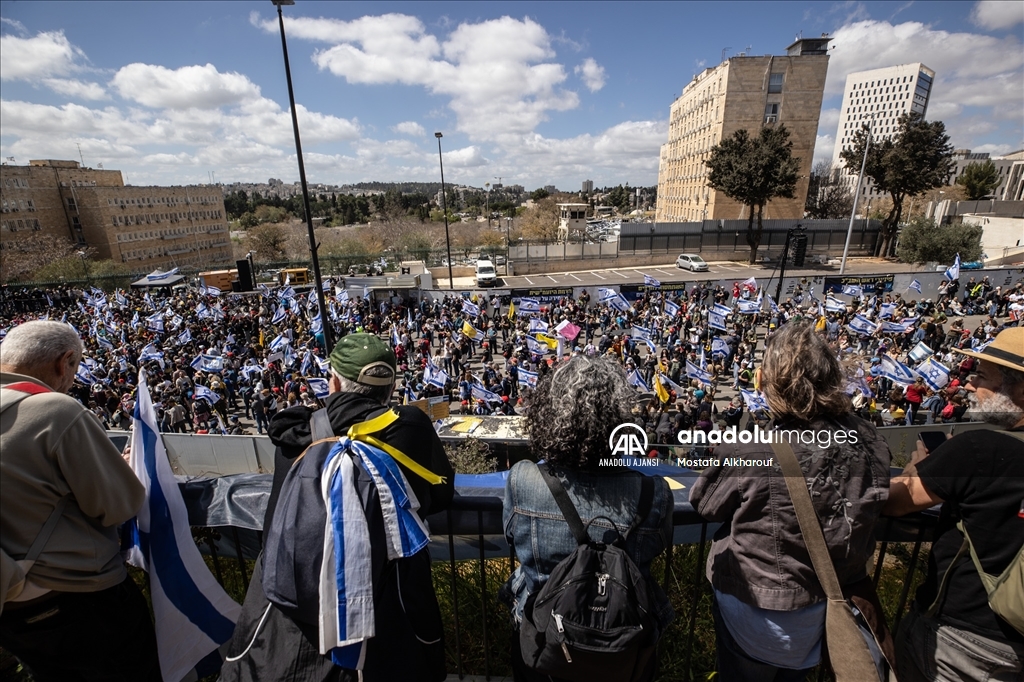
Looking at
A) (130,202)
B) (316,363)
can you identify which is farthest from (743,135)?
(130,202)

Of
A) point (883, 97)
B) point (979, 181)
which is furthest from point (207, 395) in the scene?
point (883, 97)

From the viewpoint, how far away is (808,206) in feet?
204

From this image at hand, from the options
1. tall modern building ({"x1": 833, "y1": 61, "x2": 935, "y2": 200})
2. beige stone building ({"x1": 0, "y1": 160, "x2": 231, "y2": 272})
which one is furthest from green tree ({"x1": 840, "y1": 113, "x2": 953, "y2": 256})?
tall modern building ({"x1": 833, "y1": 61, "x2": 935, "y2": 200})

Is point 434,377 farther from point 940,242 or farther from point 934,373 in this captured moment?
point 940,242

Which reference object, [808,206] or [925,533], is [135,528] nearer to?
[925,533]

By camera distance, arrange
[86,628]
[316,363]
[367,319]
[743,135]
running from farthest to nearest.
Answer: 1. [743,135]
2. [367,319]
3. [316,363]
4. [86,628]

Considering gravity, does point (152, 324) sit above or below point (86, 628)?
below

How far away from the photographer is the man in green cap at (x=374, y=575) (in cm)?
154

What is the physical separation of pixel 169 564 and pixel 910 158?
47.2 m

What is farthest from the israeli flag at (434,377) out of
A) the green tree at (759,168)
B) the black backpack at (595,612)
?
the green tree at (759,168)

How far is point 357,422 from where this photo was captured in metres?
1.60

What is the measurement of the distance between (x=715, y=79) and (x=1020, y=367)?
6192cm

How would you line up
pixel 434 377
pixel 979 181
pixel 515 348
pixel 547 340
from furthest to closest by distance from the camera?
pixel 979 181
pixel 515 348
pixel 547 340
pixel 434 377

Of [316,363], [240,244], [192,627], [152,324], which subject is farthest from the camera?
[240,244]
